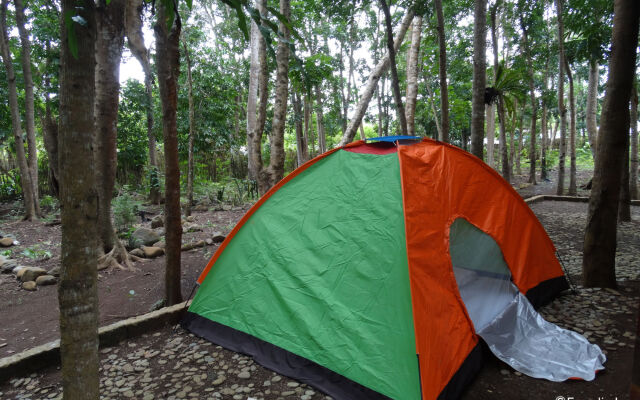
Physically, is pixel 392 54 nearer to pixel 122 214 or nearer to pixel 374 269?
pixel 374 269

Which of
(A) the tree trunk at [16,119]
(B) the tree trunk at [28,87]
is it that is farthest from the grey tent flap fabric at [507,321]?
(B) the tree trunk at [28,87]

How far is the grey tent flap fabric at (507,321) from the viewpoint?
2311 mm

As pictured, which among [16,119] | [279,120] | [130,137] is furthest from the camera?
[130,137]

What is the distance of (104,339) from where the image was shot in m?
2.81

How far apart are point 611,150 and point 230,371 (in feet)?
12.7

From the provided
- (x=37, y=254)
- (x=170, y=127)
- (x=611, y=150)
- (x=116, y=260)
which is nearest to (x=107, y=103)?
(x=170, y=127)

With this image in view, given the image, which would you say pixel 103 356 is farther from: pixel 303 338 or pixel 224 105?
pixel 224 105

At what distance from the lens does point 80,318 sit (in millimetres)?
1291

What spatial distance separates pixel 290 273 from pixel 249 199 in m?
8.59

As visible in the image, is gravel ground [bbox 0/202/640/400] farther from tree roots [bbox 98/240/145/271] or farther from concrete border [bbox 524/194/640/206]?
concrete border [bbox 524/194/640/206]

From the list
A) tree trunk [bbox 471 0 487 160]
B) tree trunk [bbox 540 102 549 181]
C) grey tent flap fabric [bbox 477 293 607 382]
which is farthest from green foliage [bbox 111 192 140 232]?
tree trunk [bbox 540 102 549 181]

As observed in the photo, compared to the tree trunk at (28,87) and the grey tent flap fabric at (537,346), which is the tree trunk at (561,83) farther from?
the tree trunk at (28,87)

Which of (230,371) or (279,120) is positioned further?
(279,120)

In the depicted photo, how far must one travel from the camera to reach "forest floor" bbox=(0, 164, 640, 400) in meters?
2.20
